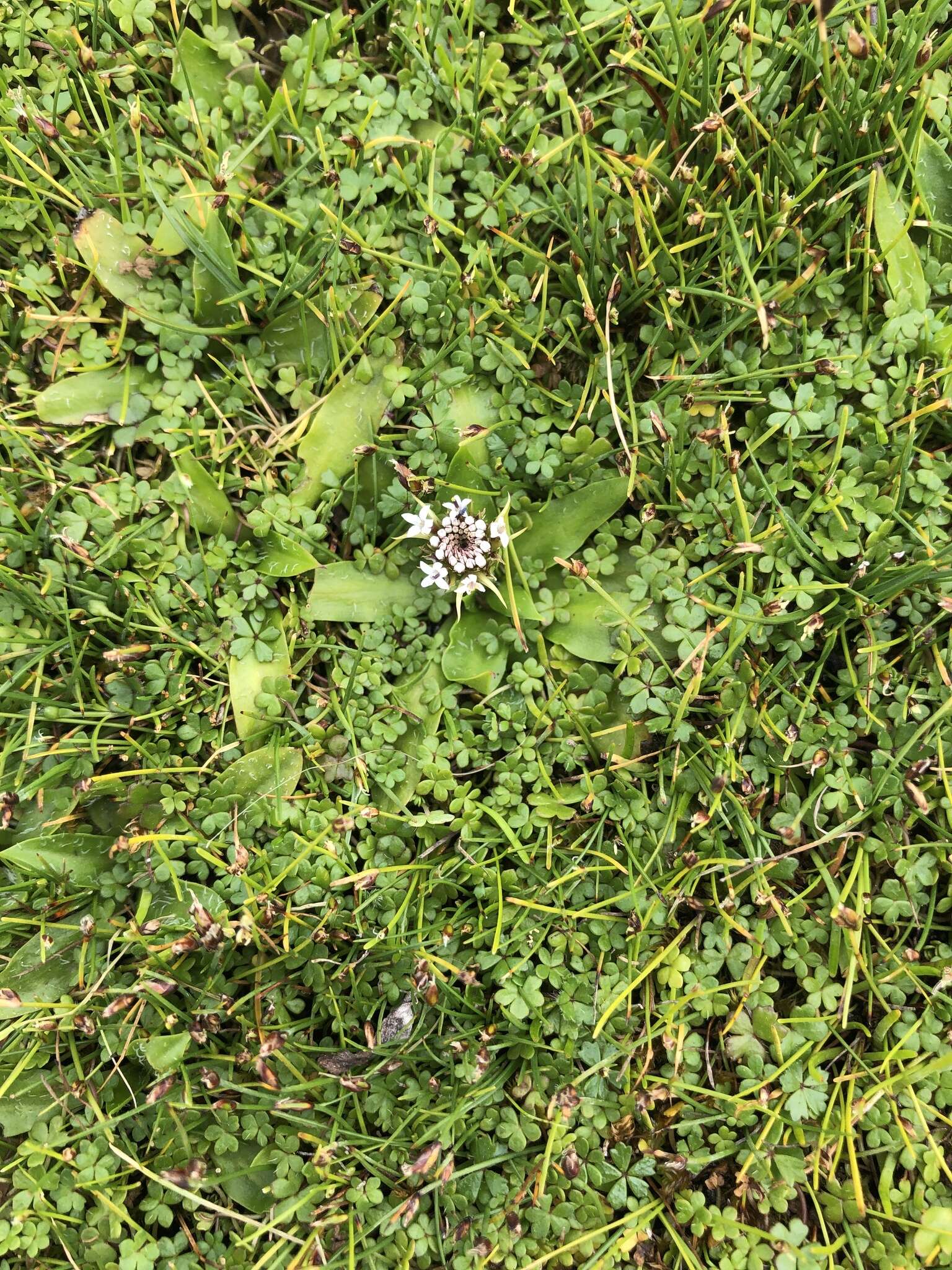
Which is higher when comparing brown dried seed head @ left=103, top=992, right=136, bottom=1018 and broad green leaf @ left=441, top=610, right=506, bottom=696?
broad green leaf @ left=441, top=610, right=506, bottom=696

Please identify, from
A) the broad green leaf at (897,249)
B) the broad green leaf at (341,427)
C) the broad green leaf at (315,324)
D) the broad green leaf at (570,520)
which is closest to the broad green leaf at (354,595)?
the broad green leaf at (341,427)

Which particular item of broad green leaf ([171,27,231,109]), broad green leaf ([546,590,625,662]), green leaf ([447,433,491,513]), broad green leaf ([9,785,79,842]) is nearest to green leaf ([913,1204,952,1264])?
broad green leaf ([546,590,625,662])

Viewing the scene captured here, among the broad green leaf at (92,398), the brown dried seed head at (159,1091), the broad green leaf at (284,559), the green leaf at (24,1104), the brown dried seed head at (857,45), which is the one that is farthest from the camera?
the broad green leaf at (92,398)

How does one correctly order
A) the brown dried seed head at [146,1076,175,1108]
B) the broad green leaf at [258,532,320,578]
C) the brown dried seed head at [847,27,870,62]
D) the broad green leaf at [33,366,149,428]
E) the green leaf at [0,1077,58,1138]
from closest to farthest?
1. the brown dried seed head at [146,1076,175,1108]
2. the brown dried seed head at [847,27,870,62]
3. the green leaf at [0,1077,58,1138]
4. the broad green leaf at [258,532,320,578]
5. the broad green leaf at [33,366,149,428]

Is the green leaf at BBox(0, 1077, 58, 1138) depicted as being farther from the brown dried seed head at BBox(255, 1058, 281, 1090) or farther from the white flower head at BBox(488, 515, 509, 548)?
the white flower head at BBox(488, 515, 509, 548)

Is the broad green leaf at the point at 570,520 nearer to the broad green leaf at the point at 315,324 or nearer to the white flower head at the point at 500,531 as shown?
Result: the white flower head at the point at 500,531

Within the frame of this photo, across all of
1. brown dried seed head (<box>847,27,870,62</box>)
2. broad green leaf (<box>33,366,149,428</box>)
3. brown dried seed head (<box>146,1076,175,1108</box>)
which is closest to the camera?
brown dried seed head (<box>146,1076,175,1108</box>)
